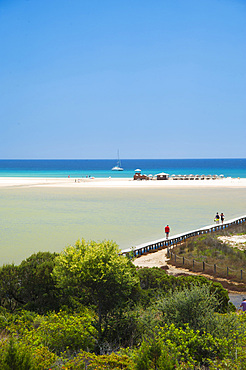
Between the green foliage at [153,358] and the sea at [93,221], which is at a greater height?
the green foliage at [153,358]

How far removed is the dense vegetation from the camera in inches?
290

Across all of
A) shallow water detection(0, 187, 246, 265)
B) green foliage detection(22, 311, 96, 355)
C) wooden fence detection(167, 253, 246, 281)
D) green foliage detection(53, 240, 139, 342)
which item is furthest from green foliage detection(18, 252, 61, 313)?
wooden fence detection(167, 253, 246, 281)

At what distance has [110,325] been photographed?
9.56m

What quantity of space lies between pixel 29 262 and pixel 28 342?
4191 millimetres

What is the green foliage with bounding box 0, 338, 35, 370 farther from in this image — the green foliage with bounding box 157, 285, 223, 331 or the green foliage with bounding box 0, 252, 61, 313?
the green foliage with bounding box 0, 252, 61, 313

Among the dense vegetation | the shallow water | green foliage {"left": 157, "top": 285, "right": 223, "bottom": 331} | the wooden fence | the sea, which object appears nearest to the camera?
the dense vegetation

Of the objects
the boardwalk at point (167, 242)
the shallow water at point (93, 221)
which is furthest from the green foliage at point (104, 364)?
the shallow water at point (93, 221)

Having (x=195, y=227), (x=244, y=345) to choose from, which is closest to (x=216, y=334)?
(x=244, y=345)

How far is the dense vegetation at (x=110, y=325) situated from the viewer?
7371 mm

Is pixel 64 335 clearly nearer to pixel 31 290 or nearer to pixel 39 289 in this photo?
pixel 39 289

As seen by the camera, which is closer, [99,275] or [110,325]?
[99,275]

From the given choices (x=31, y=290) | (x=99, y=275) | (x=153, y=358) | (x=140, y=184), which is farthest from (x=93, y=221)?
(x=140, y=184)

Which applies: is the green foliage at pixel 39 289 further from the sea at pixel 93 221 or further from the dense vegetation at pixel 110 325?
the sea at pixel 93 221

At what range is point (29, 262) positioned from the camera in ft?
40.9
